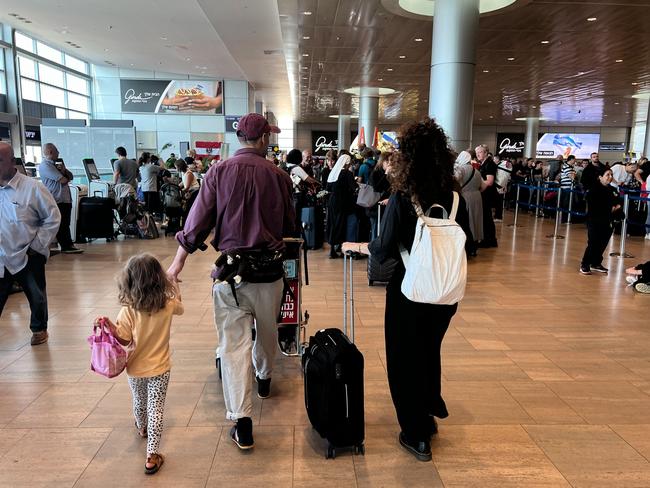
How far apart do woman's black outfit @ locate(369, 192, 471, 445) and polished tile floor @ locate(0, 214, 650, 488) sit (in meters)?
0.27

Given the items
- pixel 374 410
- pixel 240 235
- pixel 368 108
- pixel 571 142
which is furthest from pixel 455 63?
pixel 571 142

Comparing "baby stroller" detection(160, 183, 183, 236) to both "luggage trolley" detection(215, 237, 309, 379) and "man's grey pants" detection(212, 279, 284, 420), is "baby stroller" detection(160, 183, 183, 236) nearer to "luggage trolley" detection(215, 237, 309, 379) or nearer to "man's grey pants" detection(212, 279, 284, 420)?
"luggage trolley" detection(215, 237, 309, 379)

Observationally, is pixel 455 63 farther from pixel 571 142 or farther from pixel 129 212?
pixel 571 142

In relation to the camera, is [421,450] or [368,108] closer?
[421,450]

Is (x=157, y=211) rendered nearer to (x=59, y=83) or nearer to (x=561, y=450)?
(x=561, y=450)

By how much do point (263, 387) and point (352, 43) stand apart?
1196cm

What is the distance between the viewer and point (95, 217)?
381 inches

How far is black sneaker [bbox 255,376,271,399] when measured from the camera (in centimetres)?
331

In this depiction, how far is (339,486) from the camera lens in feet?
8.09

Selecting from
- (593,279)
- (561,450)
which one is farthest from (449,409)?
(593,279)

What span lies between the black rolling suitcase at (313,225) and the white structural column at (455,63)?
2739mm

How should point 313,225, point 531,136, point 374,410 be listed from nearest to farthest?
point 374,410 → point 313,225 → point 531,136

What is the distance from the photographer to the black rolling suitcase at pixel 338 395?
8.59ft

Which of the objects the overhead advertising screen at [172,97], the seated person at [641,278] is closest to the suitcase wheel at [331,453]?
the seated person at [641,278]
